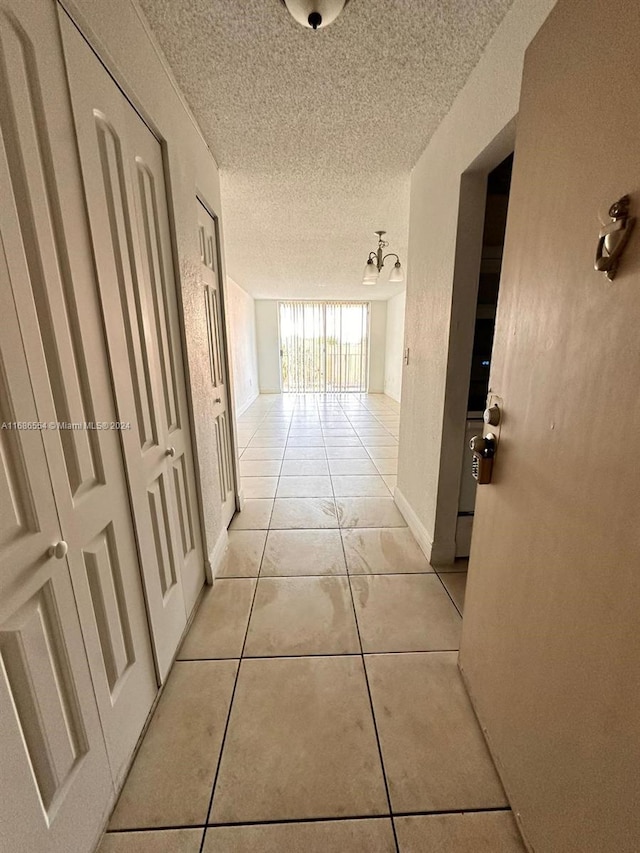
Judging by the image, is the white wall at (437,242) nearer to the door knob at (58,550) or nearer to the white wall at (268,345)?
the door knob at (58,550)

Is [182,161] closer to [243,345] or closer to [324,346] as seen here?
[243,345]

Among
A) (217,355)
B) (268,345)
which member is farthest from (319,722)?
(268,345)

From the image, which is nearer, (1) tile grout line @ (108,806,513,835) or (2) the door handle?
(2) the door handle

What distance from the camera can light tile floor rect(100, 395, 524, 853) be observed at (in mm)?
940

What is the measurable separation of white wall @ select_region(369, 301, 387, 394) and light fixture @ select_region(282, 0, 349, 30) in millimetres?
7325

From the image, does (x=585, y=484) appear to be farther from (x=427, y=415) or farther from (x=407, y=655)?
(x=427, y=415)

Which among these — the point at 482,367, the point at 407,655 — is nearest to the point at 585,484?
the point at 407,655

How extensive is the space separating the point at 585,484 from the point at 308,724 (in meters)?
1.23

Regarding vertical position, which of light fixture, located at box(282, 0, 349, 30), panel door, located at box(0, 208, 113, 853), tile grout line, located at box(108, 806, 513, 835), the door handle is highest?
light fixture, located at box(282, 0, 349, 30)

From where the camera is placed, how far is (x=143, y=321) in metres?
1.21

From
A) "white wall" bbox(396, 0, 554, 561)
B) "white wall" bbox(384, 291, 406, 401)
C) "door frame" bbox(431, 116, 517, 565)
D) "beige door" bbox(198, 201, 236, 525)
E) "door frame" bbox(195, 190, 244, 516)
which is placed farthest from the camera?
"white wall" bbox(384, 291, 406, 401)

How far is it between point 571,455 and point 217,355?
6.68 feet

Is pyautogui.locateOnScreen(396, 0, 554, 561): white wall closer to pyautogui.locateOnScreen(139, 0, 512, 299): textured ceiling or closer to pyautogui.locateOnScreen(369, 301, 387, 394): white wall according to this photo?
pyautogui.locateOnScreen(139, 0, 512, 299): textured ceiling

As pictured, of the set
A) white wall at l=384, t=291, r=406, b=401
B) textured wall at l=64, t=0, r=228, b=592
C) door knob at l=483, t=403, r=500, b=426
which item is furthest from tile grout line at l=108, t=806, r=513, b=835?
white wall at l=384, t=291, r=406, b=401
